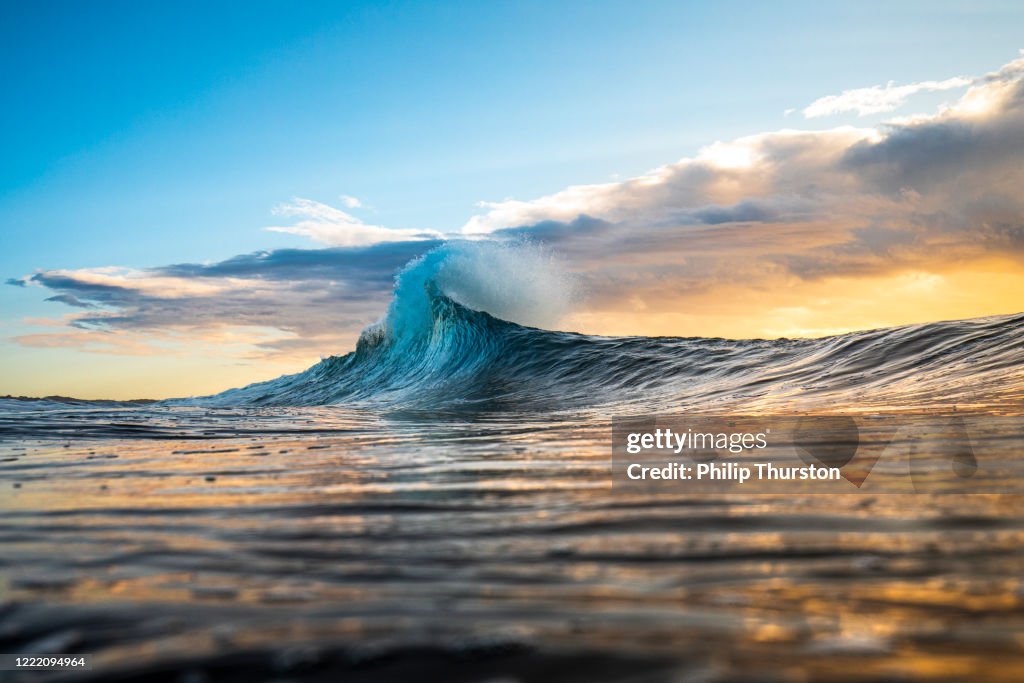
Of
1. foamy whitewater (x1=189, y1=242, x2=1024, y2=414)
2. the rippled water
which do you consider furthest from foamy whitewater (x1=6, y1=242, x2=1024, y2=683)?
foamy whitewater (x1=189, y1=242, x2=1024, y2=414)

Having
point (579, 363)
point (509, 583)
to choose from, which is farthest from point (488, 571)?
point (579, 363)

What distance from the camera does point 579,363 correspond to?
48.2ft

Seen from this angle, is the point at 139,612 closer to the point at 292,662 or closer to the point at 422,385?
the point at 292,662

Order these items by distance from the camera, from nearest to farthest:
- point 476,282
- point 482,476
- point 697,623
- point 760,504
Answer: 1. point 697,623
2. point 760,504
3. point 482,476
4. point 476,282

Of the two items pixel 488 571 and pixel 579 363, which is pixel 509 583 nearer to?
pixel 488 571

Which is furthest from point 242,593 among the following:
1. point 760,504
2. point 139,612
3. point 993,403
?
point 993,403

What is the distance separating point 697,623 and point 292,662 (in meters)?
0.65

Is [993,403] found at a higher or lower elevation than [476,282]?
lower

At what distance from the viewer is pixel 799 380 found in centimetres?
896

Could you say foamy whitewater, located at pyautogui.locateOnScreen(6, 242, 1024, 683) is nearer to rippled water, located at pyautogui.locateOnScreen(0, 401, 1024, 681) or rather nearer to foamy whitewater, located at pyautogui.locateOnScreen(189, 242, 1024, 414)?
rippled water, located at pyautogui.locateOnScreen(0, 401, 1024, 681)

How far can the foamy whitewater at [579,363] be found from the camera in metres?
7.45

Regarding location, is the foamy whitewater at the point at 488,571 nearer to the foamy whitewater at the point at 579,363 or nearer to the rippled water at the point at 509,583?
the rippled water at the point at 509,583

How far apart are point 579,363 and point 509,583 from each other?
43.4ft

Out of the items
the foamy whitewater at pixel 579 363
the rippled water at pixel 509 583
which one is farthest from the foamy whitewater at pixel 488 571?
the foamy whitewater at pixel 579 363
